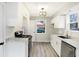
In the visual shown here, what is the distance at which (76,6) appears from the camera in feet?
14.5

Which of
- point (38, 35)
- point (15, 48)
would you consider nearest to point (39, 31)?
point (38, 35)

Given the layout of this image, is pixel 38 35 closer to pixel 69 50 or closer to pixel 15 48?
pixel 15 48

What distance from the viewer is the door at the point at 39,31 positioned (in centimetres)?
1001

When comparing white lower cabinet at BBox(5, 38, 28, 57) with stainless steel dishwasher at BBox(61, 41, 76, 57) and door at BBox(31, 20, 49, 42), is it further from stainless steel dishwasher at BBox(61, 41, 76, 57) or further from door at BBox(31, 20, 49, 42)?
door at BBox(31, 20, 49, 42)

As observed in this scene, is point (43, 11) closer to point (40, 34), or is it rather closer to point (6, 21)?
point (6, 21)

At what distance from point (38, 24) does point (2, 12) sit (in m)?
7.04

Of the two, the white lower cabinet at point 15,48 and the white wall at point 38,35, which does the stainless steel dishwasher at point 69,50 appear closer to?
the white lower cabinet at point 15,48

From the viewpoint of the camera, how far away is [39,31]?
33.4ft

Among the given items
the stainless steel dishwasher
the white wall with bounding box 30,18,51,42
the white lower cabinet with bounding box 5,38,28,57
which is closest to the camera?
the stainless steel dishwasher

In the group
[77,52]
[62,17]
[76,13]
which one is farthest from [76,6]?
[77,52]

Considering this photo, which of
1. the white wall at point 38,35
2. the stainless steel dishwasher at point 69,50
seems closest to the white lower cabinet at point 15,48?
the stainless steel dishwasher at point 69,50

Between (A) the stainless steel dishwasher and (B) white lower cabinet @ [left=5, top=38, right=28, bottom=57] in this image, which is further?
(B) white lower cabinet @ [left=5, top=38, right=28, bottom=57]

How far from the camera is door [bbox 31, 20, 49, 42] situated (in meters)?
10.0

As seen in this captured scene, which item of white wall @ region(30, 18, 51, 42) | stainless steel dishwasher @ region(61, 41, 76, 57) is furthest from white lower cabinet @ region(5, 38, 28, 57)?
white wall @ region(30, 18, 51, 42)
